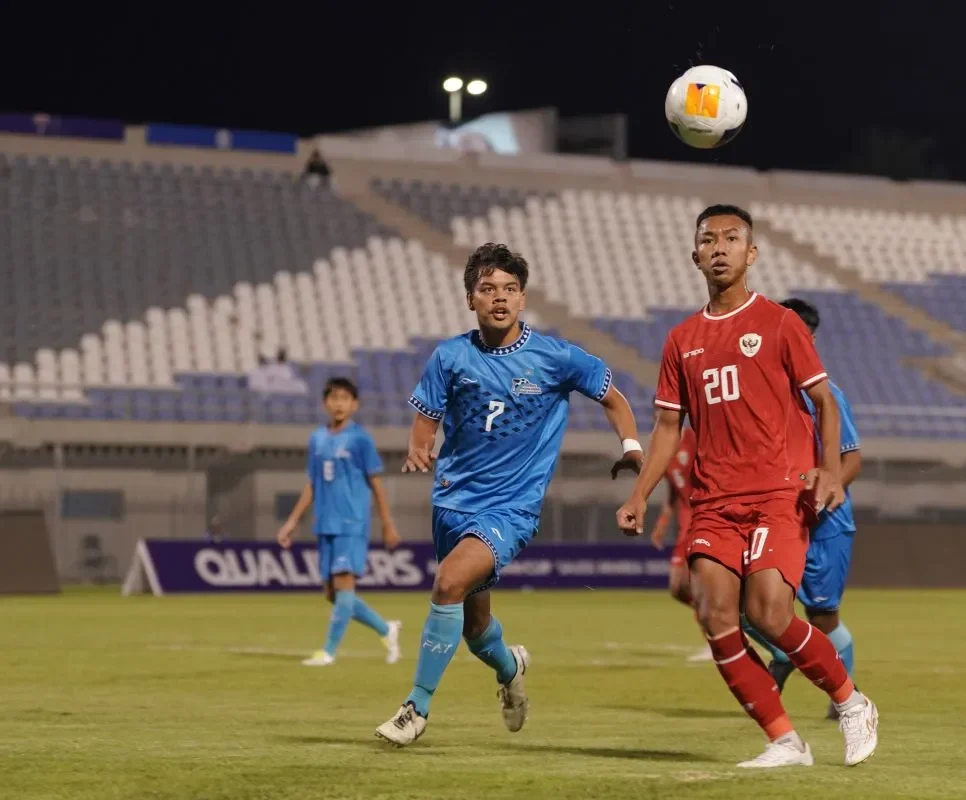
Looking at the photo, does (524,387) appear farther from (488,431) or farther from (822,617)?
(822,617)

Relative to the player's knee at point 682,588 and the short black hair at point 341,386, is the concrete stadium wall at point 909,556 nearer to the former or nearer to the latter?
the player's knee at point 682,588

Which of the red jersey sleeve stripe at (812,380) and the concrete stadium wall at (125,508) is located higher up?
the red jersey sleeve stripe at (812,380)

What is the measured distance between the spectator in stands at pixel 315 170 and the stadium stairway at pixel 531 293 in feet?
2.30

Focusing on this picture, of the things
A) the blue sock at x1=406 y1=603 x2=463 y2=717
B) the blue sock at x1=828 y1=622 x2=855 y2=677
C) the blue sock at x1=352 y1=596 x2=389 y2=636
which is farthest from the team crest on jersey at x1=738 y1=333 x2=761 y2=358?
the blue sock at x1=352 y1=596 x2=389 y2=636

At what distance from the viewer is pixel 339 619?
16391mm

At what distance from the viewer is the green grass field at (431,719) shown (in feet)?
25.1

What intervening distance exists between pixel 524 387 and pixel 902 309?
40.2 meters

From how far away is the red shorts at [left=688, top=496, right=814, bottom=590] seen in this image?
8117 mm

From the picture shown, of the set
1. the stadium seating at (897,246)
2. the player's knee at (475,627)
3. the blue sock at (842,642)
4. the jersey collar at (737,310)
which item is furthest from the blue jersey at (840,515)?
the stadium seating at (897,246)

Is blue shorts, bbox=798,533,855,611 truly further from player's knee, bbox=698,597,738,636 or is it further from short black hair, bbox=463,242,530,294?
player's knee, bbox=698,597,738,636

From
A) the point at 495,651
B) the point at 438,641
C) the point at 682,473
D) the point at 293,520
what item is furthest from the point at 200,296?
the point at 438,641

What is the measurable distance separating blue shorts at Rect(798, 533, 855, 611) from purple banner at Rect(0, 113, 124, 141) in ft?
116

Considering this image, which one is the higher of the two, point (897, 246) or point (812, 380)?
point (897, 246)

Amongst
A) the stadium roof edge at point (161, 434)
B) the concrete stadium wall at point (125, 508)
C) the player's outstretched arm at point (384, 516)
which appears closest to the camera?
the player's outstretched arm at point (384, 516)
